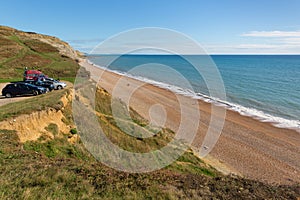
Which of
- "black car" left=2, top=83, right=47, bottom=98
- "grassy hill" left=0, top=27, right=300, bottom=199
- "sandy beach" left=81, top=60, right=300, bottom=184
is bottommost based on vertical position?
"sandy beach" left=81, top=60, right=300, bottom=184

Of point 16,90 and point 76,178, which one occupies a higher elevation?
point 16,90

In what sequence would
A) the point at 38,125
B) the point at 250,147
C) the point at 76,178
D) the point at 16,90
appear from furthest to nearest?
1. the point at 250,147
2. the point at 16,90
3. the point at 38,125
4. the point at 76,178

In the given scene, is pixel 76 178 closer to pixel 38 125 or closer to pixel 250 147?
pixel 38 125

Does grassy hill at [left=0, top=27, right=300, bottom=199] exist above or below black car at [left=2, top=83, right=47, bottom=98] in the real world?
below

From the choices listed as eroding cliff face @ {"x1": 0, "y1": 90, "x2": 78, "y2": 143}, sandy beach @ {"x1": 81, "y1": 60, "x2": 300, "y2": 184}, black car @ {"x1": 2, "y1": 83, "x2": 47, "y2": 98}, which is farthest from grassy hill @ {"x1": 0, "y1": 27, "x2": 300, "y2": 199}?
black car @ {"x1": 2, "y1": 83, "x2": 47, "y2": 98}

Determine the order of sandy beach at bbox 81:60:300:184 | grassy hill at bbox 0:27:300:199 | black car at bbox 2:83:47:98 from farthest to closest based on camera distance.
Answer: black car at bbox 2:83:47:98, sandy beach at bbox 81:60:300:184, grassy hill at bbox 0:27:300:199

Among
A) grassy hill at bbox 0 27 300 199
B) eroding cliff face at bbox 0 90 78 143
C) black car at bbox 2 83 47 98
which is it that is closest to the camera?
grassy hill at bbox 0 27 300 199

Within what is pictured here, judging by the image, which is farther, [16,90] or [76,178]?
[16,90]

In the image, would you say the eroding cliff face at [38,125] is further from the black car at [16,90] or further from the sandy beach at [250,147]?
the sandy beach at [250,147]

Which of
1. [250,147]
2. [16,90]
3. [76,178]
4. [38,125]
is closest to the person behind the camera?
[76,178]

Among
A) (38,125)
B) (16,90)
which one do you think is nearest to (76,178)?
(38,125)

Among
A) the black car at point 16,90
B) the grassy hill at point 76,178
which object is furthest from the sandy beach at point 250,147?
the black car at point 16,90

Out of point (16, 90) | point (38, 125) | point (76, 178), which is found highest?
point (16, 90)

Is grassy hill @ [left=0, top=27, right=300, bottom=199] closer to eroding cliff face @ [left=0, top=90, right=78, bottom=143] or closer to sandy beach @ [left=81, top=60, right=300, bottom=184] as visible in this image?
eroding cliff face @ [left=0, top=90, right=78, bottom=143]
